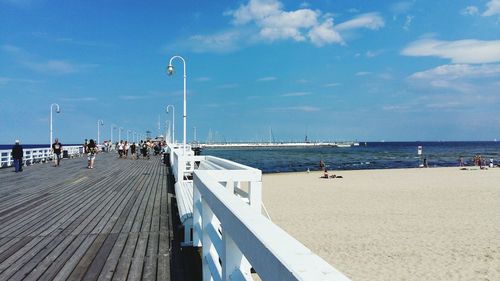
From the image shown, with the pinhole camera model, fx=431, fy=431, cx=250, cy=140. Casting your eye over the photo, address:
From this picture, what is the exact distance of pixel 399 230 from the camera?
42.6 ft

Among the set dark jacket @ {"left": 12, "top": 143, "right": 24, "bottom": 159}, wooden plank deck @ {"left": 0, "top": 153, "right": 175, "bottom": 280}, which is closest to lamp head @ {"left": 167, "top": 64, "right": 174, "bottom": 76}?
dark jacket @ {"left": 12, "top": 143, "right": 24, "bottom": 159}

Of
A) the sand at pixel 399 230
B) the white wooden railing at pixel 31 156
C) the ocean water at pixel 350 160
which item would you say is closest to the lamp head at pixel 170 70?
the sand at pixel 399 230

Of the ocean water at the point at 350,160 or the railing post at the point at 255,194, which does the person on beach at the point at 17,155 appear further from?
the ocean water at the point at 350,160

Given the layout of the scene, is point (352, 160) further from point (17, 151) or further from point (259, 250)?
point (259, 250)

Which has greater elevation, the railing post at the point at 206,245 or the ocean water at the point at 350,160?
the railing post at the point at 206,245

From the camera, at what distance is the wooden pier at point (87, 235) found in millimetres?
4891

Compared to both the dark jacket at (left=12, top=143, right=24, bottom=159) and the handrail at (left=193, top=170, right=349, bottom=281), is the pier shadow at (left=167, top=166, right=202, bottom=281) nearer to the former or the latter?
the handrail at (left=193, top=170, right=349, bottom=281)

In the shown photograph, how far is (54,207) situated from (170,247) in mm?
4802

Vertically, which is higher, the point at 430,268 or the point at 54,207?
the point at 54,207

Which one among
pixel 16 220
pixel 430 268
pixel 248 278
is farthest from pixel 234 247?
pixel 430 268

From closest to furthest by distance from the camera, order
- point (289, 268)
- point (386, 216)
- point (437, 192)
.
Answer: point (289, 268) → point (386, 216) → point (437, 192)

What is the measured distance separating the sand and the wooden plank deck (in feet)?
14.0

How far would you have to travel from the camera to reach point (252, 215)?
230cm

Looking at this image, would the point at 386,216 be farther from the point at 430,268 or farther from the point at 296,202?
the point at 430,268
